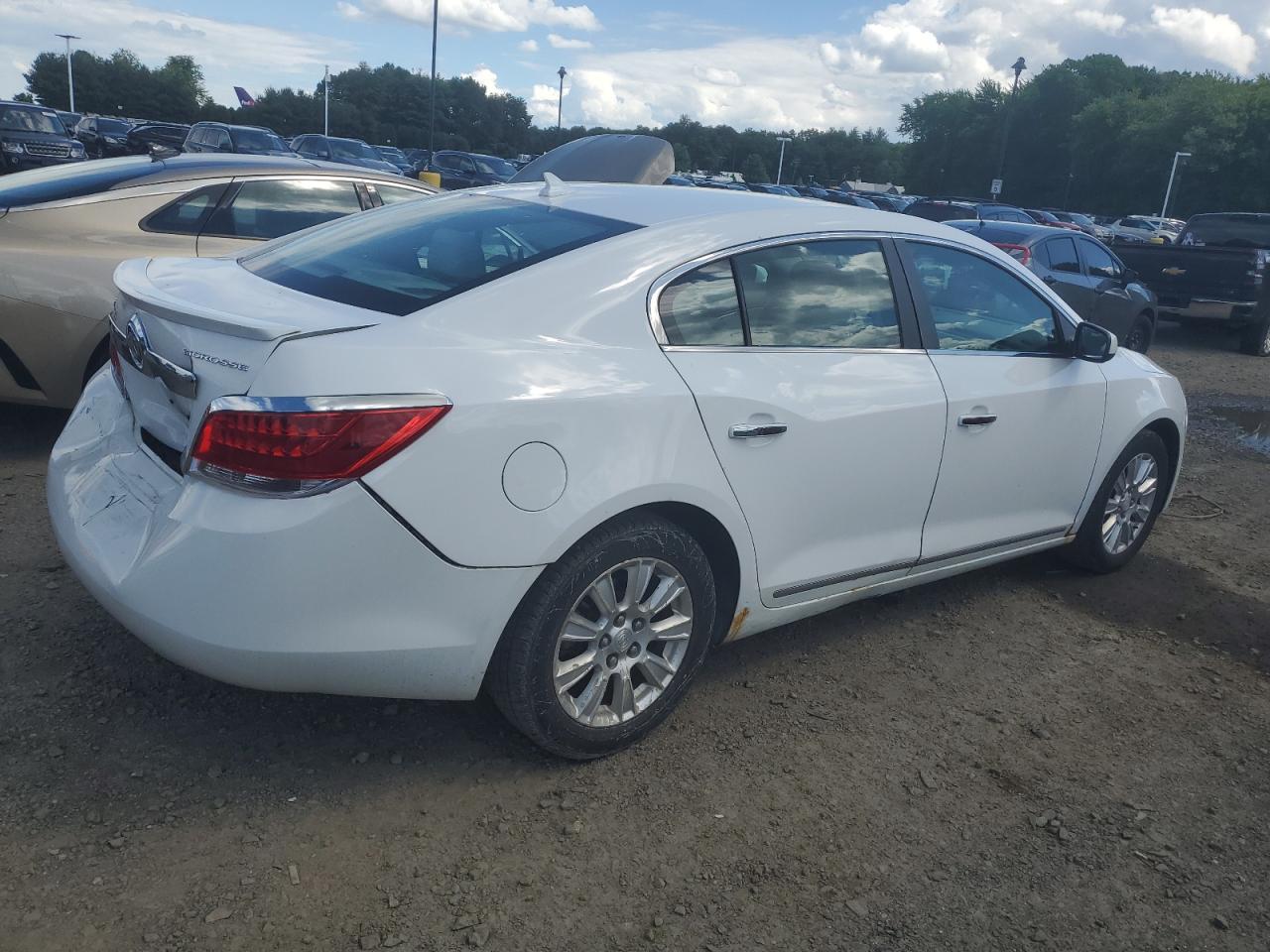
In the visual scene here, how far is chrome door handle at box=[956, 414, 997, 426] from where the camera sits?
12.0ft

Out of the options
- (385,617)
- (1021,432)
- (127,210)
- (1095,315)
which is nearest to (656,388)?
(385,617)

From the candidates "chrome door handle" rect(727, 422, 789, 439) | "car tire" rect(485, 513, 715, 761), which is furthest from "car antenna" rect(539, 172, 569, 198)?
"car tire" rect(485, 513, 715, 761)

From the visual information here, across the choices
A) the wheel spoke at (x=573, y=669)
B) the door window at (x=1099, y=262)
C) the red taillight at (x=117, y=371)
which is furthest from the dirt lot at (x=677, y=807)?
the door window at (x=1099, y=262)

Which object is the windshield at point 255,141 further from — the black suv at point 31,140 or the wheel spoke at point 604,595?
the wheel spoke at point 604,595

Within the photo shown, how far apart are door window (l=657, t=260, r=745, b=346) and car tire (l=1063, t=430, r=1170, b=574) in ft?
7.42

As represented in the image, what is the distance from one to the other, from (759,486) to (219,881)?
174 cm

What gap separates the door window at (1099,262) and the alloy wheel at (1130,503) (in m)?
7.10

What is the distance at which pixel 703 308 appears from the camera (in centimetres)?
307

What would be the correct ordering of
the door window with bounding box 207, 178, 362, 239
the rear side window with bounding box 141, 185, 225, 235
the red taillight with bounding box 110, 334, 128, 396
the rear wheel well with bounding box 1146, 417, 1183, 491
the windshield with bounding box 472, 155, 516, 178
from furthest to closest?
the windshield with bounding box 472, 155, 516, 178 → the door window with bounding box 207, 178, 362, 239 → the rear side window with bounding box 141, 185, 225, 235 → the rear wheel well with bounding box 1146, 417, 1183, 491 → the red taillight with bounding box 110, 334, 128, 396

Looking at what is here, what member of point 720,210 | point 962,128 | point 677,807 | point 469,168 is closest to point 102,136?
point 469,168

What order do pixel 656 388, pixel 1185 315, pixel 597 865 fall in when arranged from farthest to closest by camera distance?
pixel 1185 315
pixel 656 388
pixel 597 865

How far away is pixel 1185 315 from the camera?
1340cm

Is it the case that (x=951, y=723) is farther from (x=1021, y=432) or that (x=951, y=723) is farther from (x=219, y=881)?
(x=219, y=881)

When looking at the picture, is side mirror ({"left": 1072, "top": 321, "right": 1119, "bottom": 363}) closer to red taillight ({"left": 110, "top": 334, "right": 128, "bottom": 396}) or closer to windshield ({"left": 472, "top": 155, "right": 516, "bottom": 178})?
red taillight ({"left": 110, "top": 334, "right": 128, "bottom": 396})
